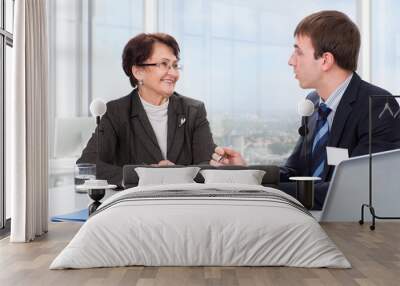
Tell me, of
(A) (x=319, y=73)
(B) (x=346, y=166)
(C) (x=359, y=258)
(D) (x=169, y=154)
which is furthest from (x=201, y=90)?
(C) (x=359, y=258)

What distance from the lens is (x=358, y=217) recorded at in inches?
279

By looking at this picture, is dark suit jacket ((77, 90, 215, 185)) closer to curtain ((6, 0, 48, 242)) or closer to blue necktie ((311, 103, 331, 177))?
curtain ((6, 0, 48, 242))

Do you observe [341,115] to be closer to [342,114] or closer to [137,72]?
[342,114]

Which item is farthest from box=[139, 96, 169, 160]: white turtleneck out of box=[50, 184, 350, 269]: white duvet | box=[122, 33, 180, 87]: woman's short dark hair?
box=[50, 184, 350, 269]: white duvet

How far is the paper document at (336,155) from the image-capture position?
709 centimetres

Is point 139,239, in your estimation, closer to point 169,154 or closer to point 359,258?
point 359,258

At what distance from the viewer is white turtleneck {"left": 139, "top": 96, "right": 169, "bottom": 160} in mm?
7223

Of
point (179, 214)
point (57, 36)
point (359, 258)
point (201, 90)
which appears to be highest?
point (57, 36)

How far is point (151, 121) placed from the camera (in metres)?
7.25

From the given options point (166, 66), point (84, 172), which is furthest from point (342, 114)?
point (84, 172)

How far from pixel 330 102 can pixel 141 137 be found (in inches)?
85.8

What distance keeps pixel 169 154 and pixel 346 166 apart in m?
2.00

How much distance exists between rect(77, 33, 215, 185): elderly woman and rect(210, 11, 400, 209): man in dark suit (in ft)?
1.25

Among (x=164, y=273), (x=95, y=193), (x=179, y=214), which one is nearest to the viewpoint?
(x=164, y=273)
